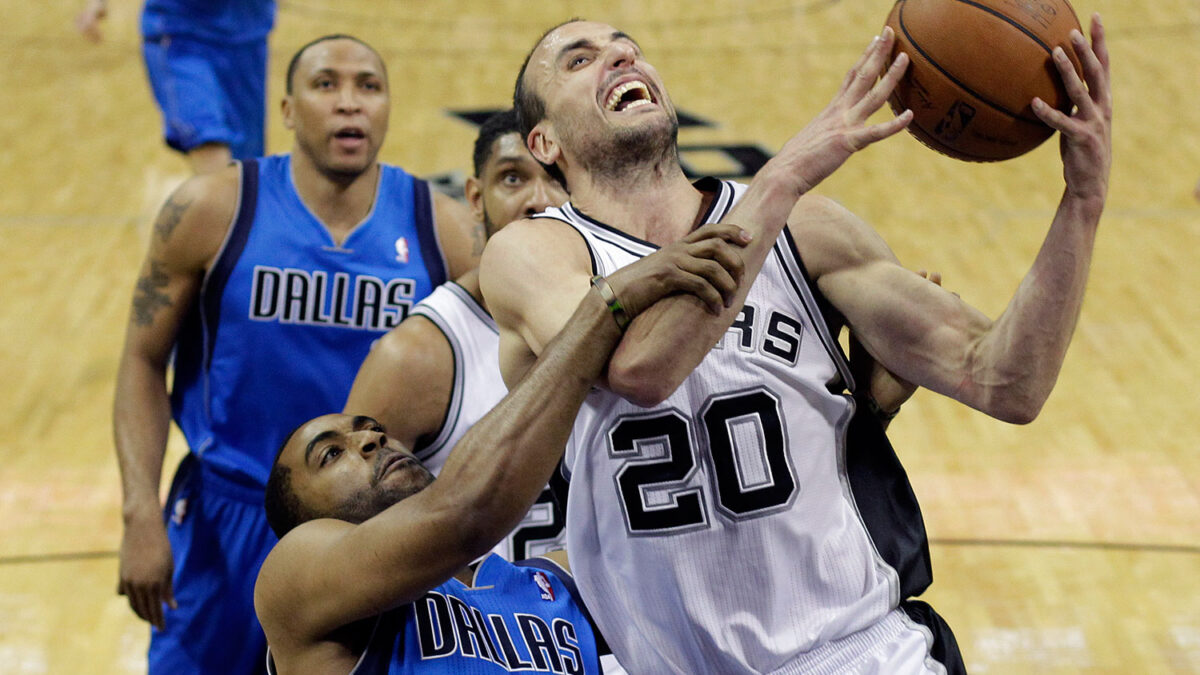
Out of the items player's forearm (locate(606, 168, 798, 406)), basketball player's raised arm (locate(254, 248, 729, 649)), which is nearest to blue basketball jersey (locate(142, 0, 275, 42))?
basketball player's raised arm (locate(254, 248, 729, 649))

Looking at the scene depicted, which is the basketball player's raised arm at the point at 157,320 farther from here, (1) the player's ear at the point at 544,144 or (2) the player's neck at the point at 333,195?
(1) the player's ear at the point at 544,144

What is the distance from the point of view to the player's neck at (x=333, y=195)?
4496mm

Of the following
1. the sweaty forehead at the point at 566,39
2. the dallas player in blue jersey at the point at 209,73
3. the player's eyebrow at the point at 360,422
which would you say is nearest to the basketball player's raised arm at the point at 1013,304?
the sweaty forehead at the point at 566,39

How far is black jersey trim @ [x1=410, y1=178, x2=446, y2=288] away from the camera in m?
4.41

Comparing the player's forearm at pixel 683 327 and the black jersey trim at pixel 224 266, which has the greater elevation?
the player's forearm at pixel 683 327

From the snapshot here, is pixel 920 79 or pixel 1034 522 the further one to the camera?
pixel 1034 522

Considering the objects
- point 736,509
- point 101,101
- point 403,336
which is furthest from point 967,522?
point 101,101

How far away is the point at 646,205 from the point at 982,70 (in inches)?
27.1

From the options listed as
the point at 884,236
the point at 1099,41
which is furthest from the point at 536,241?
the point at 884,236

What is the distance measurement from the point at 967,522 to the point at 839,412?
3.43m

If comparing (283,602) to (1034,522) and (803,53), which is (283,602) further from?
(803,53)

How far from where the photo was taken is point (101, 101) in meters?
11.5

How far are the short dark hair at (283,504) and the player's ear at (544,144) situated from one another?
0.86 m

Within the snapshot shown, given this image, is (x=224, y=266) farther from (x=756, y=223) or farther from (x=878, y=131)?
(x=878, y=131)
